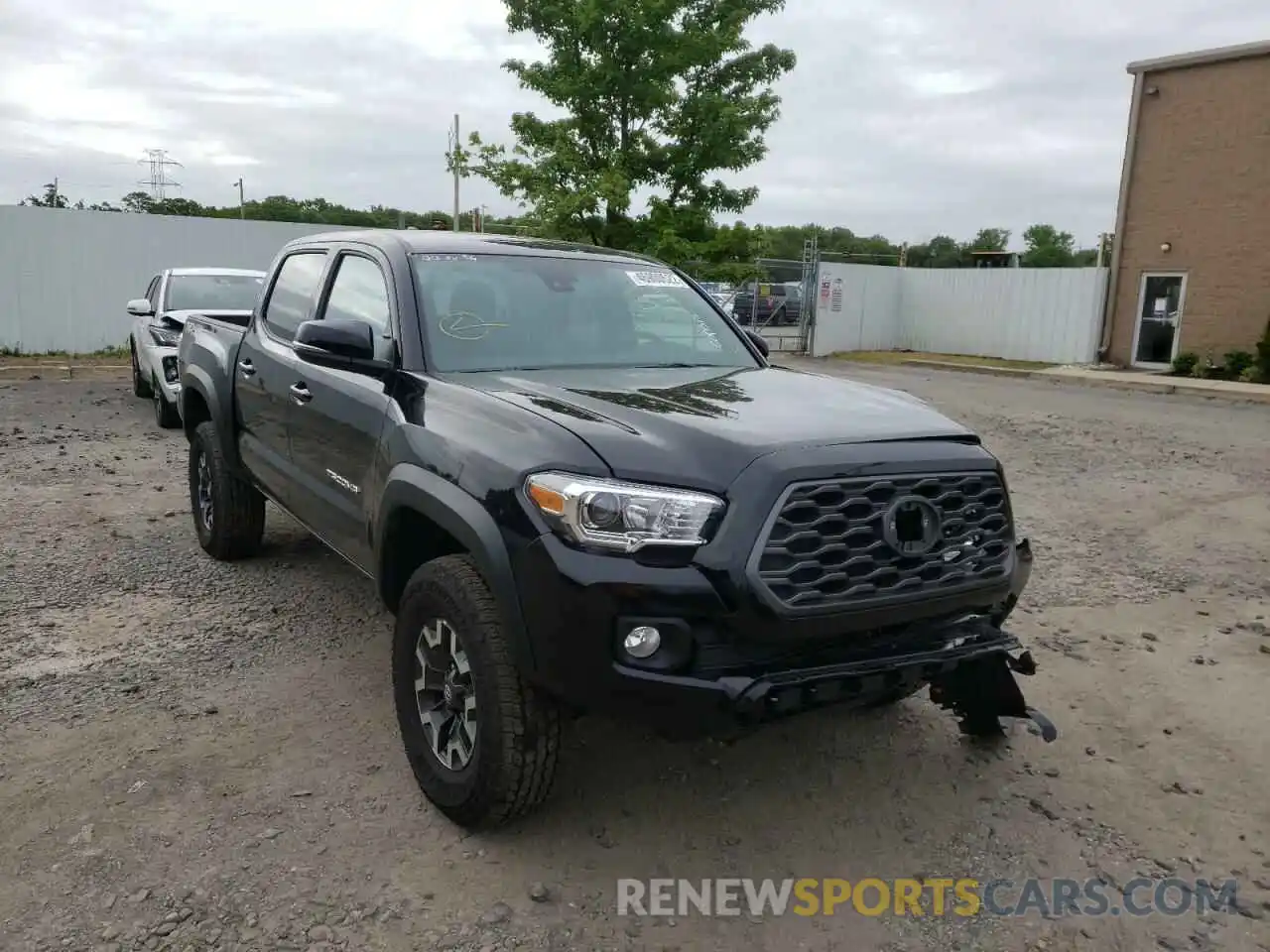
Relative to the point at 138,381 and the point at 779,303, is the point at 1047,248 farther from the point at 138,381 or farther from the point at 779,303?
the point at 138,381

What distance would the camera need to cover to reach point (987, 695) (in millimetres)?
3514

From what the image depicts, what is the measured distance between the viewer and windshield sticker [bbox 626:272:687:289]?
4.45 meters

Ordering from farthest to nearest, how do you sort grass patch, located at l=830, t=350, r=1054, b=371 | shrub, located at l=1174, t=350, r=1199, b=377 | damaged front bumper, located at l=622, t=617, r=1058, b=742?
1. grass patch, located at l=830, t=350, r=1054, b=371
2. shrub, located at l=1174, t=350, r=1199, b=377
3. damaged front bumper, located at l=622, t=617, r=1058, b=742

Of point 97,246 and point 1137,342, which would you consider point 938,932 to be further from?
point 1137,342

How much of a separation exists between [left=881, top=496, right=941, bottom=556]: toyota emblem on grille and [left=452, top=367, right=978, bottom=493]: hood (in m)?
0.22

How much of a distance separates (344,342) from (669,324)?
4.77 ft

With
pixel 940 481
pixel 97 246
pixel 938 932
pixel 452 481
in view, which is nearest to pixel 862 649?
pixel 940 481

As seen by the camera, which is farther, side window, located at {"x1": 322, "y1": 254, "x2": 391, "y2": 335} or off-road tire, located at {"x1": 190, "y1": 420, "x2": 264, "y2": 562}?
off-road tire, located at {"x1": 190, "y1": 420, "x2": 264, "y2": 562}

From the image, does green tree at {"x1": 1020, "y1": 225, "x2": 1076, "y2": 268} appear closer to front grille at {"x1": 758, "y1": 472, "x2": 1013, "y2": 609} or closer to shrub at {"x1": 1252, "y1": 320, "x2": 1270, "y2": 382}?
shrub at {"x1": 1252, "y1": 320, "x2": 1270, "y2": 382}

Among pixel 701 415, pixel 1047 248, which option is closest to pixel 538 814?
pixel 701 415

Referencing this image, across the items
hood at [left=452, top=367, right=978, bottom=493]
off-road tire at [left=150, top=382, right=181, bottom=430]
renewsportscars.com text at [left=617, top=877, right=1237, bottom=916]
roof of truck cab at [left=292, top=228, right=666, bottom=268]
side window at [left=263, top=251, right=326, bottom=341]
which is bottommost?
renewsportscars.com text at [left=617, top=877, right=1237, bottom=916]

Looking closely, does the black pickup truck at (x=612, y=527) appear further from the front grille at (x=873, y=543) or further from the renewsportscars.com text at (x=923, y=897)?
the renewsportscars.com text at (x=923, y=897)

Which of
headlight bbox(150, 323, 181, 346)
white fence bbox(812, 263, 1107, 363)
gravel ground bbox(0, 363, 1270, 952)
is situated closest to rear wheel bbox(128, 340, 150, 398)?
headlight bbox(150, 323, 181, 346)

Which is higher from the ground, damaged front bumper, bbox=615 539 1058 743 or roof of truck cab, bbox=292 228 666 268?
roof of truck cab, bbox=292 228 666 268
